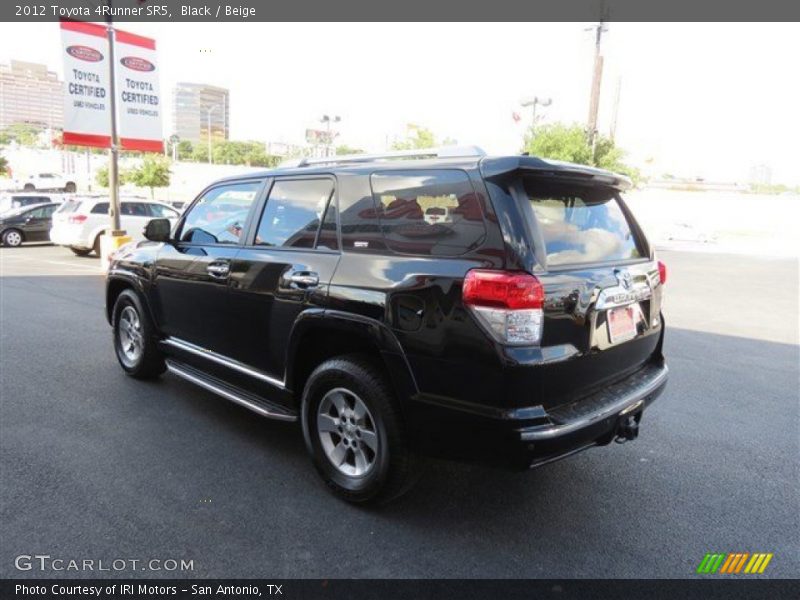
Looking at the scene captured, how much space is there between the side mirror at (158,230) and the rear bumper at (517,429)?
9.90 ft

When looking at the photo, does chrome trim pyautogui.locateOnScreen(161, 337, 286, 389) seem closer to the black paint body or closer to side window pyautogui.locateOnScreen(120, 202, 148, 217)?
the black paint body

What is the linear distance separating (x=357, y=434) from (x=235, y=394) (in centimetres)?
119

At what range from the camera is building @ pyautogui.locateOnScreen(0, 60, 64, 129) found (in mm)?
100125

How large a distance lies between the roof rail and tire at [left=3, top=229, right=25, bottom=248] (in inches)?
717

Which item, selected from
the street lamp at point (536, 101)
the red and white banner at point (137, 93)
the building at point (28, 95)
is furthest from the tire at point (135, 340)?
the building at point (28, 95)

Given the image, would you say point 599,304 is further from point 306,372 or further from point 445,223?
point 306,372

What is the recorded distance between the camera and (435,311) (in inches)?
109

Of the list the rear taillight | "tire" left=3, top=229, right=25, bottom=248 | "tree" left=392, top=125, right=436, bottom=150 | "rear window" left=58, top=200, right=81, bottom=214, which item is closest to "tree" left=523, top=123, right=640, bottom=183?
"rear window" left=58, top=200, right=81, bottom=214

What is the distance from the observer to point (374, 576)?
2.67 metres

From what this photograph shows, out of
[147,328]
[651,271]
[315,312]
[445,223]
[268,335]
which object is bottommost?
[147,328]

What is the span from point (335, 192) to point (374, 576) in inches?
82.5

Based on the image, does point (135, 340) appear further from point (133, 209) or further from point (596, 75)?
point (596, 75)

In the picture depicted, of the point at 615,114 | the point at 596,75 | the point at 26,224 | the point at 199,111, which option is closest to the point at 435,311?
the point at 26,224
